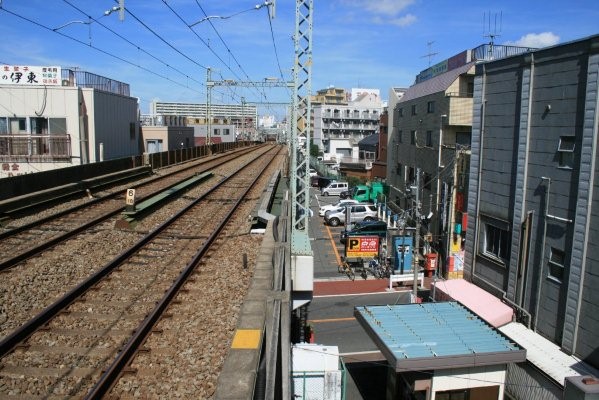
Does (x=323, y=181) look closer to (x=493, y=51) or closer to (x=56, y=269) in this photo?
(x=493, y=51)

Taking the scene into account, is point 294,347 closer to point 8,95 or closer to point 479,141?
point 479,141

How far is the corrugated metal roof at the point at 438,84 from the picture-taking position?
75.0 feet

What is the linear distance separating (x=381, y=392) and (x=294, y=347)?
108 inches

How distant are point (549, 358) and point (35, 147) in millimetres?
21981

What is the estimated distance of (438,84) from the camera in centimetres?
2492

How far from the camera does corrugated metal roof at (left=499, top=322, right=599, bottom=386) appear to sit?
8.60m

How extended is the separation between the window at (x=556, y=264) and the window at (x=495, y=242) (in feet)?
5.39

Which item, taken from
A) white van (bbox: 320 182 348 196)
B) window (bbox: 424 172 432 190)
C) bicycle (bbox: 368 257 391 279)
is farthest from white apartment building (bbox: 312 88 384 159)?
bicycle (bbox: 368 257 391 279)

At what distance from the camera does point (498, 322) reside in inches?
412

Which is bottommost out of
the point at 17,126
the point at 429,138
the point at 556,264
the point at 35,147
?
the point at 556,264

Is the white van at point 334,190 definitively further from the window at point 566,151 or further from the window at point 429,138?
the window at point 566,151

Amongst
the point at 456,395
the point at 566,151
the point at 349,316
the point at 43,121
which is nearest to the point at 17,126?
the point at 43,121

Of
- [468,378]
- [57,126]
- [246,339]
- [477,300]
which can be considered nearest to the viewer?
[246,339]

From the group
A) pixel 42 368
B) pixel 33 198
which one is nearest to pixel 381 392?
pixel 42 368
